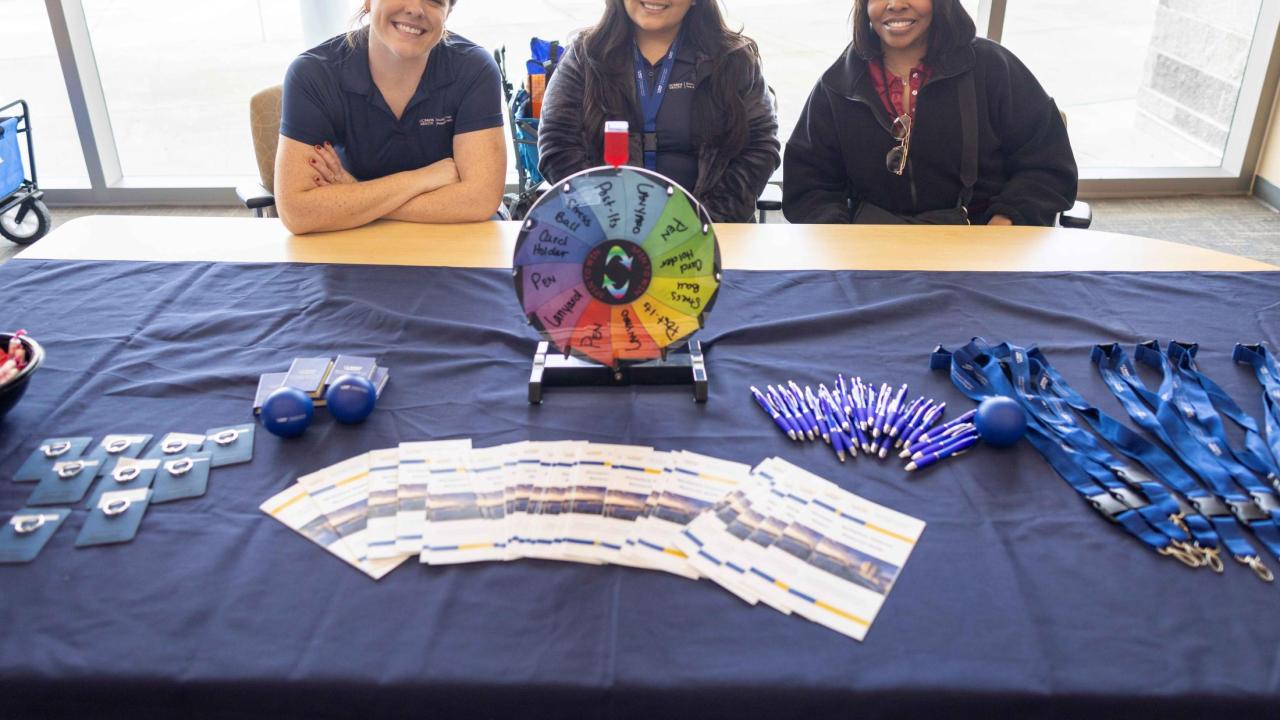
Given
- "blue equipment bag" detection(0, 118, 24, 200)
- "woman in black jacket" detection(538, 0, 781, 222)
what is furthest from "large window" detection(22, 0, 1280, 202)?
"woman in black jacket" detection(538, 0, 781, 222)

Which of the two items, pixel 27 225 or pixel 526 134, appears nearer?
pixel 526 134

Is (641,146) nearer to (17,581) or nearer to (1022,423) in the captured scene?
(1022,423)

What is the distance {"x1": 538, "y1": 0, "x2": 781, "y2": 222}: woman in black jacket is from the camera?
7.79 feet

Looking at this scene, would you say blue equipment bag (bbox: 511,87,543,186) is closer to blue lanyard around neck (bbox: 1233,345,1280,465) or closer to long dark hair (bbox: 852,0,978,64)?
long dark hair (bbox: 852,0,978,64)

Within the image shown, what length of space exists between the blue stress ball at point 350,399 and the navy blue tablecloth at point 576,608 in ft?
0.07

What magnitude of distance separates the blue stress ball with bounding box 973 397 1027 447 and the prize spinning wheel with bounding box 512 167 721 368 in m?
0.42

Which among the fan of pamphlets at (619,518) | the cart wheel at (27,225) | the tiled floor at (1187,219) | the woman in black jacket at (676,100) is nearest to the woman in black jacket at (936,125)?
the woman in black jacket at (676,100)

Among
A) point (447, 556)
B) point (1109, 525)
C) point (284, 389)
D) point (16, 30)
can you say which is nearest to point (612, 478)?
point (447, 556)

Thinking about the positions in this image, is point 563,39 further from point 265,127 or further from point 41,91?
point 41,91

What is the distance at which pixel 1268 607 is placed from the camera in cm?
100

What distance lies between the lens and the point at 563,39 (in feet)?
13.7

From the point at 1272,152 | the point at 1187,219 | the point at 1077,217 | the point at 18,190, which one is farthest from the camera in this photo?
the point at 1272,152

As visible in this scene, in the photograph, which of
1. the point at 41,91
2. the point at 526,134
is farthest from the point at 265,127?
the point at 41,91

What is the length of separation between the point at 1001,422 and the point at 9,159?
3.86 metres
